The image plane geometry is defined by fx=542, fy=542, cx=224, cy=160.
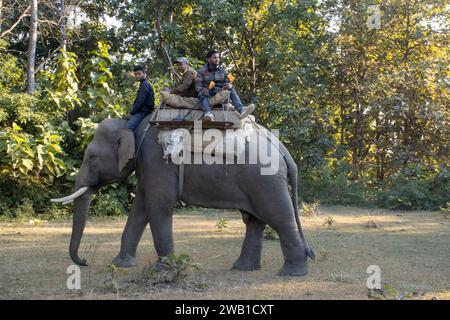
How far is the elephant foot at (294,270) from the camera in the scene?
6414 millimetres

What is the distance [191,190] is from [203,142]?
0.61 meters

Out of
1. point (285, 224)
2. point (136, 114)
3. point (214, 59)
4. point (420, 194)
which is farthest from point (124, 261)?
point (420, 194)

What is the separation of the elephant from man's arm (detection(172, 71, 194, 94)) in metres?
0.64

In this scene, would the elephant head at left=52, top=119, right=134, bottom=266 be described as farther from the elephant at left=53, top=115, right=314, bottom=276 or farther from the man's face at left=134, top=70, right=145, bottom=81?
the man's face at left=134, top=70, right=145, bottom=81

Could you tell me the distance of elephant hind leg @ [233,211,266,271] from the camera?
6824 mm

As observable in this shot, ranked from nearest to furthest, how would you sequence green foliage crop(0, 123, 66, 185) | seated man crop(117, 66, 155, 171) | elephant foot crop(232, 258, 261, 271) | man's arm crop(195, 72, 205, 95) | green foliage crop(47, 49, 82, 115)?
1. seated man crop(117, 66, 155, 171)
2. man's arm crop(195, 72, 205, 95)
3. elephant foot crop(232, 258, 261, 271)
4. green foliage crop(0, 123, 66, 185)
5. green foliage crop(47, 49, 82, 115)

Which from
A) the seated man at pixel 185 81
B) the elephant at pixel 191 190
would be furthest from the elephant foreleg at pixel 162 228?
the seated man at pixel 185 81

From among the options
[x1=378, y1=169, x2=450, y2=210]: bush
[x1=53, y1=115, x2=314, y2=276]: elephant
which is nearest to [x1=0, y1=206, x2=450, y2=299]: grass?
[x1=53, y1=115, x2=314, y2=276]: elephant

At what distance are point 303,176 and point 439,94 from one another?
4.94m

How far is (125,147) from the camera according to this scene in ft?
21.6

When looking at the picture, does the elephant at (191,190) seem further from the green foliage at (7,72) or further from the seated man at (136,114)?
the green foliage at (7,72)

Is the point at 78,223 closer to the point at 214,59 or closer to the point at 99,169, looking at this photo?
the point at 99,169

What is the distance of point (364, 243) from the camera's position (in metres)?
8.87

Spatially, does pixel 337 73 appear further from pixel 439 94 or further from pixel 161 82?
pixel 161 82
